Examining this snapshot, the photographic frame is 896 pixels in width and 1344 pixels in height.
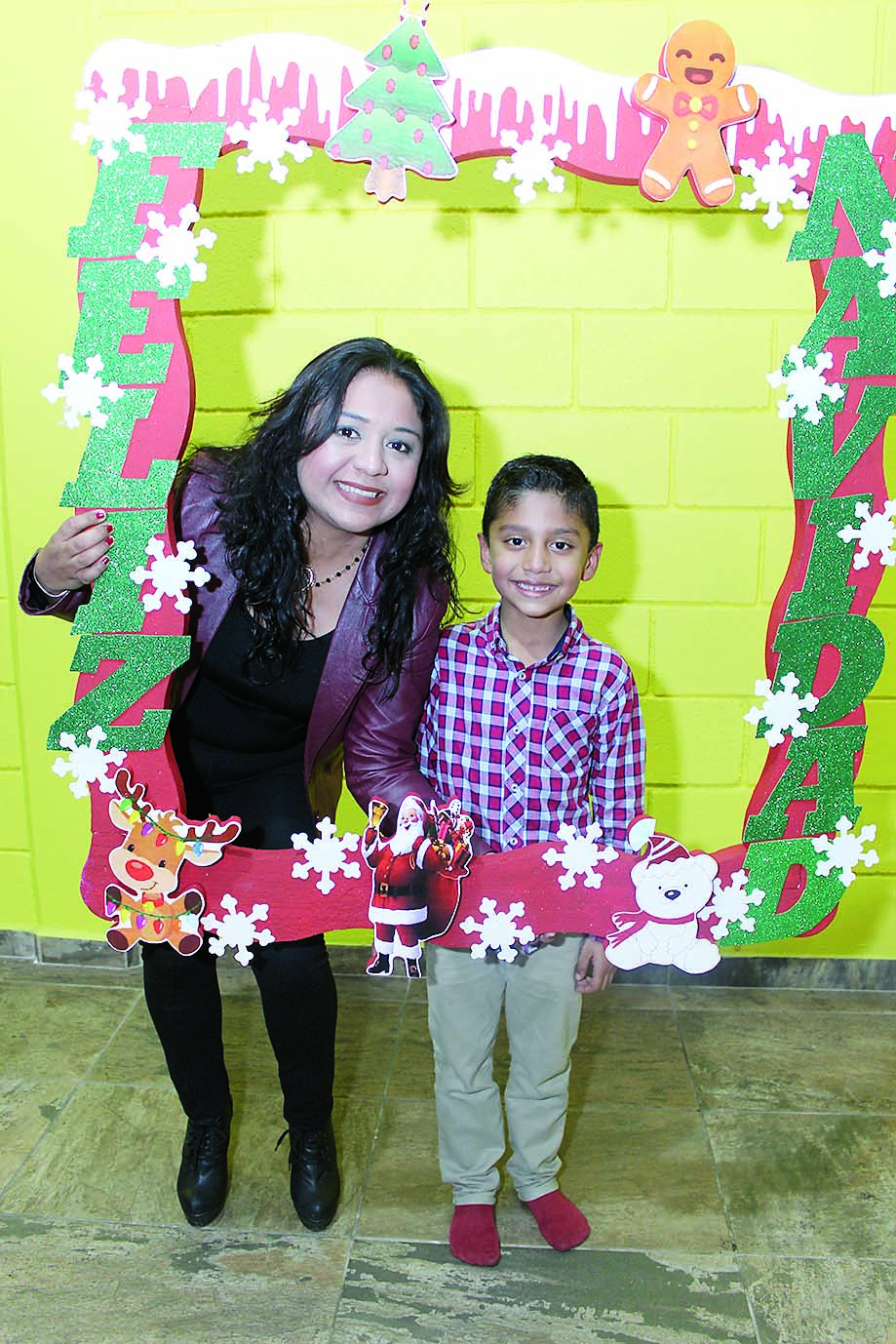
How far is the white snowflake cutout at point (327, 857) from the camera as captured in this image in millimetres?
1294

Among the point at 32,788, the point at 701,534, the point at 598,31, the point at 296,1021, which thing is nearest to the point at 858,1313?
the point at 296,1021

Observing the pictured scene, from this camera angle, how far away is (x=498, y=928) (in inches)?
51.7

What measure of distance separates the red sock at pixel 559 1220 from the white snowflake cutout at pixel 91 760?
810 millimetres

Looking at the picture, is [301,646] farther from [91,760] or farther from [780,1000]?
[780,1000]

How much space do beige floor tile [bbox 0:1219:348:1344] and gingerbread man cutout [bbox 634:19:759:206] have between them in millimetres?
1343

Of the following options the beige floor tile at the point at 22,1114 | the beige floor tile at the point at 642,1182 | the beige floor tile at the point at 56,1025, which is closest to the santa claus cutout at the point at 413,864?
the beige floor tile at the point at 642,1182

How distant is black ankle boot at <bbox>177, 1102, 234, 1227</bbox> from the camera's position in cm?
156

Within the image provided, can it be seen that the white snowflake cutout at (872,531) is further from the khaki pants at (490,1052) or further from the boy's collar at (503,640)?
the khaki pants at (490,1052)

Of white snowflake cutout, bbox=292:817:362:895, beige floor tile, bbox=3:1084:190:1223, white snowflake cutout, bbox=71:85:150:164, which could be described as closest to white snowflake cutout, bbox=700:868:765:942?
white snowflake cutout, bbox=292:817:362:895

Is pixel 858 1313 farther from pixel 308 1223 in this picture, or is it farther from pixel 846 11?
pixel 846 11

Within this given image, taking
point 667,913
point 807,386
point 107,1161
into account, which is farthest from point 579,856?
point 107,1161

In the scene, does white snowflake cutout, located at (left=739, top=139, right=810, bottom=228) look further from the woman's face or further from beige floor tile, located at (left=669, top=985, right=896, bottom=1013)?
beige floor tile, located at (left=669, top=985, right=896, bottom=1013)

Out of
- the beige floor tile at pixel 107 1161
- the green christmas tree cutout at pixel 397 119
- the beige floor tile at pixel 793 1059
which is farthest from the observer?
the beige floor tile at pixel 793 1059

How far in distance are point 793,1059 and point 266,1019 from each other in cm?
97
